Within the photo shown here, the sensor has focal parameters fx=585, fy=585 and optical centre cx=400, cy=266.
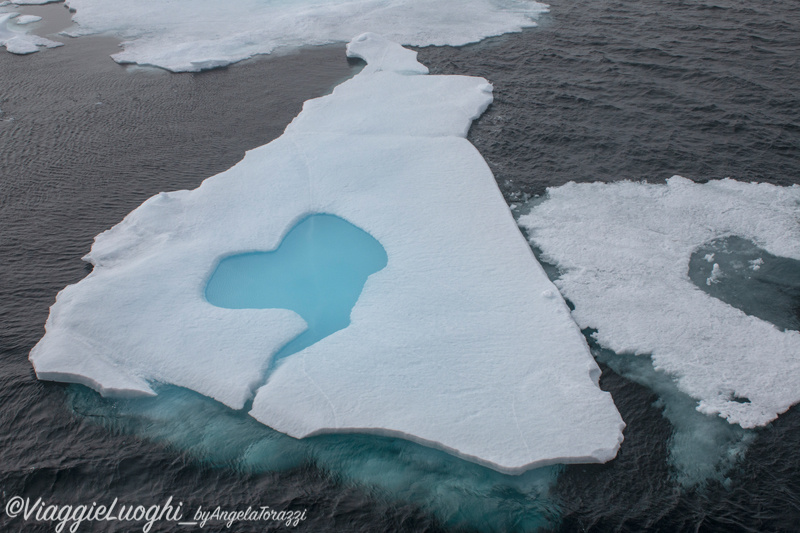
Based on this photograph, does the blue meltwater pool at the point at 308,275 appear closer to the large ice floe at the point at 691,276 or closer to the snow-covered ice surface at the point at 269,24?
the large ice floe at the point at 691,276

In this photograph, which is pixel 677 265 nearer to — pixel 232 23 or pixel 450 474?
pixel 450 474

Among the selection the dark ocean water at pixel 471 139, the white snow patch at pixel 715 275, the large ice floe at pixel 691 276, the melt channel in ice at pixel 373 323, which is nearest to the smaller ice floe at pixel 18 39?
the dark ocean water at pixel 471 139

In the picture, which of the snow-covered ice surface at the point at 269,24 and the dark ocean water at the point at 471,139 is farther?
the snow-covered ice surface at the point at 269,24

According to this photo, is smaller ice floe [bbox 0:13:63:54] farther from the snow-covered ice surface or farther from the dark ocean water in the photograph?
the snow-covered ice surface

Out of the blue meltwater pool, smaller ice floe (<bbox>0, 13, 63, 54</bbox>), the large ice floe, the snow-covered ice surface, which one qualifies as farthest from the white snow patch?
smaller ice floe (<bbox>0, 13, 63, 54</bbox>)

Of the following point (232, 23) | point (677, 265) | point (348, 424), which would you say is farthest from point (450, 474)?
point (232, 23)

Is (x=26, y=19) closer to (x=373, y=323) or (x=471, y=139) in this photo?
(x=471, y=139)

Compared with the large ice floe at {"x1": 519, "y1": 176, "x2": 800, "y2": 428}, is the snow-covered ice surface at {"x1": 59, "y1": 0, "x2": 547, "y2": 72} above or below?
above
